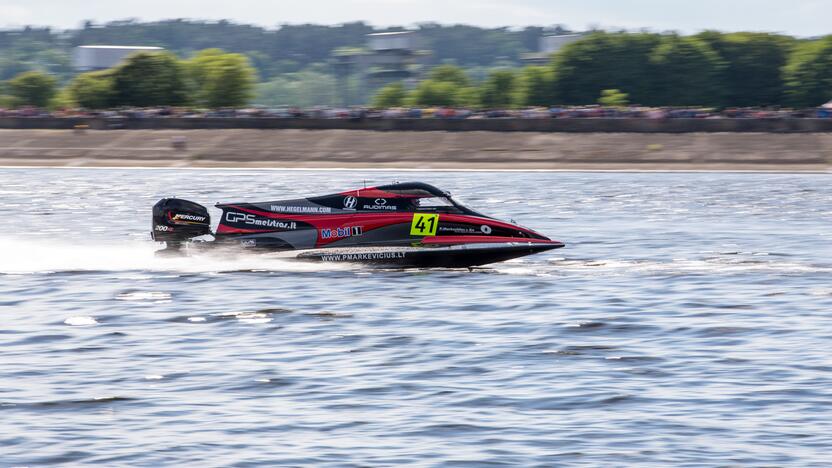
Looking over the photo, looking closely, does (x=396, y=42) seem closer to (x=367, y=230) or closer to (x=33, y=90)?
(x=33, y=90)

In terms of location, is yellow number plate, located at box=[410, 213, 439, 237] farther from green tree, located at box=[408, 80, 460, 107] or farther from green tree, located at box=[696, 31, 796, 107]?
green tree, located at box=[408, 80, 460, 107]

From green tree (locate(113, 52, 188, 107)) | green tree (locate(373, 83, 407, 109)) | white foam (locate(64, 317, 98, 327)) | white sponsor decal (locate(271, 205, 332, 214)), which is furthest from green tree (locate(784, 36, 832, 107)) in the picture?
white foam (locate(64, 317, 98, 327))

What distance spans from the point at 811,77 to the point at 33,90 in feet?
284

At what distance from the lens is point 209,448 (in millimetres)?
12414

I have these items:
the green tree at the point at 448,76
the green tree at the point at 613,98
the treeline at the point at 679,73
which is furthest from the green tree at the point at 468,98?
the green tree at the point at 613,98

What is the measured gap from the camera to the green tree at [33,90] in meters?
136

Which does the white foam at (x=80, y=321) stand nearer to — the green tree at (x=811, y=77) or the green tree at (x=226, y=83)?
the green tree at (x=226, y=83)

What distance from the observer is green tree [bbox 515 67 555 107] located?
13250 cm

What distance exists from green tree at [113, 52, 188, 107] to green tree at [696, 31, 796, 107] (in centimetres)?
6111

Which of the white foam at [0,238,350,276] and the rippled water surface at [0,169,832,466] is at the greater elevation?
the white foam at [0,238,350,276]

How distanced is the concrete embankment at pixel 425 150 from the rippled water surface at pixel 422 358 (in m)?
34.7

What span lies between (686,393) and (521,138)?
58.5 meters

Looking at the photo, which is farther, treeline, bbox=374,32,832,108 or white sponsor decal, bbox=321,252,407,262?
treeline, bbox=374,32,832,108

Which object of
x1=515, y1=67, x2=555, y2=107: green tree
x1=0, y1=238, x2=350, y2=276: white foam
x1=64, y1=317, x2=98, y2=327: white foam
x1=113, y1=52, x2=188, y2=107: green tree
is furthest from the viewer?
x1=515, y1=67, x2=555, y2=107: green tree
